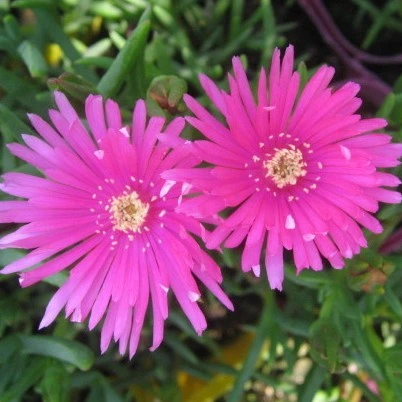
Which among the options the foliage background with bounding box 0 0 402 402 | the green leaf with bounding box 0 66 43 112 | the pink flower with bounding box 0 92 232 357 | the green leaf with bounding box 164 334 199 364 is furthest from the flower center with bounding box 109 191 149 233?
the green leaf with bounding box 164 334 199 364

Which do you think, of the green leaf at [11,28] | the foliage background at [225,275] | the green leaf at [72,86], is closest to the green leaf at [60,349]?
the foliage background at [225,275]

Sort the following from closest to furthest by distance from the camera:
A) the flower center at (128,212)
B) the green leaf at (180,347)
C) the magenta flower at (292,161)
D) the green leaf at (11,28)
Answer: the magenta flower at (292,161), the flower center at (128,212), the green leaf at (11,28), the green leaf at (180,347)

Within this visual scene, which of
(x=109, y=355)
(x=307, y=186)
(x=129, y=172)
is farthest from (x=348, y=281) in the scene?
(x=109, y=355)

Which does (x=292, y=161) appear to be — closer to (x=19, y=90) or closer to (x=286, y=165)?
(x=286, y=165)

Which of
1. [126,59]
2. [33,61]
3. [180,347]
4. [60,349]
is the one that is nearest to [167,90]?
[126,59]

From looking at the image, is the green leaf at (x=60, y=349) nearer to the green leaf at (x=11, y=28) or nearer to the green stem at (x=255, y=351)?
the green stem at (x=255, y=351)

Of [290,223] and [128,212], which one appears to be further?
[128,212]
